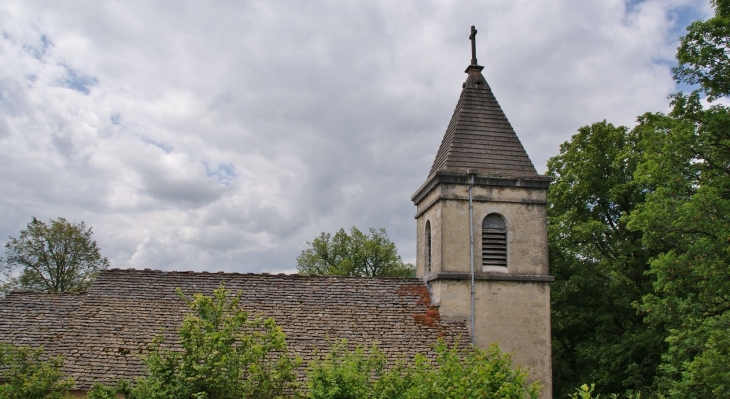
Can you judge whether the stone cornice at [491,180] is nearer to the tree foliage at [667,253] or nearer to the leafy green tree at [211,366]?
the tree foliage at [667,253]

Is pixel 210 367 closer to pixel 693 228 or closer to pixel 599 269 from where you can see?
pixel 693 228

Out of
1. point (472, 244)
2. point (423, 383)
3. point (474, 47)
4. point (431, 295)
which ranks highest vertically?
point (474, 47)

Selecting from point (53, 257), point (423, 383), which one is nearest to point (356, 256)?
point (53, 257)

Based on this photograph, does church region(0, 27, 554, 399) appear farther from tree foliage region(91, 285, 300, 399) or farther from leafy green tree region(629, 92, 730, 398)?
tree foliage region(91, 285, 300, 399)

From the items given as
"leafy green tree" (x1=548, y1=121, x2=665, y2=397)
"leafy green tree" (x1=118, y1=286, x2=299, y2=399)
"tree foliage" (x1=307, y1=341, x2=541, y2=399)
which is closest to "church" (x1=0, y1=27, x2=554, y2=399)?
"tree foliage" (x1=307, y1=341, x2=541, y2=399)

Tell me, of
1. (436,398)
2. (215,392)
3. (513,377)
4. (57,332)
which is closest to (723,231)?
(513,377)

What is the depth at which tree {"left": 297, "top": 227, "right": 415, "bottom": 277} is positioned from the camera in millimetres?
44469

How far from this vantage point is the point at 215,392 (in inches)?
308

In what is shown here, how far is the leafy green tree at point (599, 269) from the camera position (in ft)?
63.5

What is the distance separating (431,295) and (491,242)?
2.11 meters

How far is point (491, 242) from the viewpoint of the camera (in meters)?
15.4

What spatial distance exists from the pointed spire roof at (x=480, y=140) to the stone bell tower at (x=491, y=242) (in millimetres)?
29

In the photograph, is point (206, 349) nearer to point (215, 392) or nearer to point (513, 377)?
point (215, 392)

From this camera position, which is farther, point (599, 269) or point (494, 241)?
point (599, 269)
